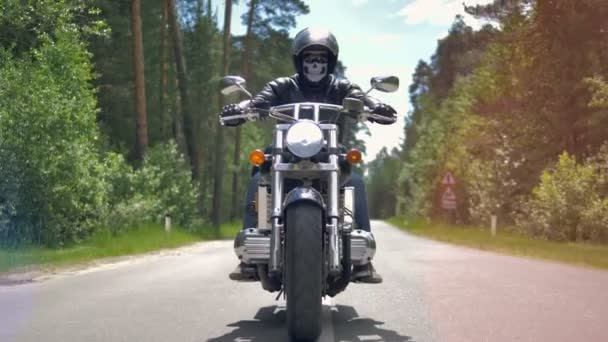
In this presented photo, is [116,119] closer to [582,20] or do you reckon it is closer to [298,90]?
[582,20]

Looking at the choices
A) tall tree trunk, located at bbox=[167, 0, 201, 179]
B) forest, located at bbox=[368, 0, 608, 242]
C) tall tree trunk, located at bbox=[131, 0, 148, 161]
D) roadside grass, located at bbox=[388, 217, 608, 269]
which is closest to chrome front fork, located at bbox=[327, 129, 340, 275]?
roadside grass, located at bbox=[388, 217, 608, 269]

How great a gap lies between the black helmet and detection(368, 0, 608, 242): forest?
669 inches

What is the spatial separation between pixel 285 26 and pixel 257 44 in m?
1.92

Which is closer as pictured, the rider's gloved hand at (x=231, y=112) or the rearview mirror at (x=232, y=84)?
the rearview mirror at (x=232, y=84)

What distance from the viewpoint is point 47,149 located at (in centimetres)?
1725

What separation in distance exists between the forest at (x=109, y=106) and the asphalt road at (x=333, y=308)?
5.36 metres

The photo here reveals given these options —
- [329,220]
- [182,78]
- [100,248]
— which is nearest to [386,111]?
[329,220]

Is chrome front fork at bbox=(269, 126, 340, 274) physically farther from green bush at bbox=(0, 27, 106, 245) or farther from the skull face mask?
green bush at bbox=(0, 27, 106, 245)

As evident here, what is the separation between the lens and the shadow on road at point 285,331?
20.7ft

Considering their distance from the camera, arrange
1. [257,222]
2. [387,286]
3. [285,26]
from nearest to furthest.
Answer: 1. [257,222]
2. [387,286]
3. [285,26]

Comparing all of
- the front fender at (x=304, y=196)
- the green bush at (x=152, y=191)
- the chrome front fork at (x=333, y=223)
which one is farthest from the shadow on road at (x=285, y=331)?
the green bush at (x=152, y=191)

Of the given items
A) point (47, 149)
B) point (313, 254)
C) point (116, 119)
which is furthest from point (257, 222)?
point (116, 119)

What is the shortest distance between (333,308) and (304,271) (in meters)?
2.99

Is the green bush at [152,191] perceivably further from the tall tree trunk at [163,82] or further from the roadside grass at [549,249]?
the roadside grass at [549,249]
